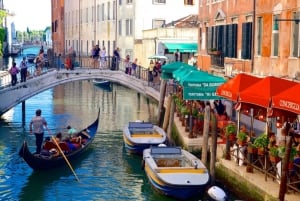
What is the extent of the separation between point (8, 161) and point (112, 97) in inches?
629

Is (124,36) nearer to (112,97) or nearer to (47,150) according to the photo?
(112,97)

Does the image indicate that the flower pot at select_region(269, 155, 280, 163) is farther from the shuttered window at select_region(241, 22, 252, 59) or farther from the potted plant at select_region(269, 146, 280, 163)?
the shuttered window at select_region(241, 22, 252, 59)

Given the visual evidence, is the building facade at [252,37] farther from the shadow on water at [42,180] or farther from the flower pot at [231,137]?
the shadow on water at [42,180]

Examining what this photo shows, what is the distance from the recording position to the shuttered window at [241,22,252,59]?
16.4 m

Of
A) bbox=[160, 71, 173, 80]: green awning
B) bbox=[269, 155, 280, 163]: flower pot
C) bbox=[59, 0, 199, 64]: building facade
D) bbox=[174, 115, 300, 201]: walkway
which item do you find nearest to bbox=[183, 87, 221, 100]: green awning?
bbox=[174, 115, 300, 201]: walkway

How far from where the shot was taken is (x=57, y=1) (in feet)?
193

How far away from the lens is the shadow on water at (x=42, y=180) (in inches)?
507

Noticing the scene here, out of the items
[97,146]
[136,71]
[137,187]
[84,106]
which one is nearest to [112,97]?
[84,106]

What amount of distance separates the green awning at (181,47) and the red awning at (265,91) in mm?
18113

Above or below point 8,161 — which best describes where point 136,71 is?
above

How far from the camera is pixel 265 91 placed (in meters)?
10.8

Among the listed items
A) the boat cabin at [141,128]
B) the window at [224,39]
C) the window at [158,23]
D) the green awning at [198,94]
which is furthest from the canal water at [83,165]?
the window at [158,23]

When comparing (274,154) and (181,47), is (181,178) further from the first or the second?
(181,47)

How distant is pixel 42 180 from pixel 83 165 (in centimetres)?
172
